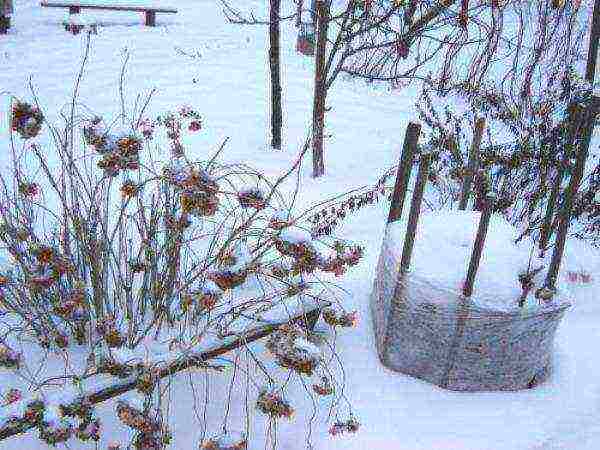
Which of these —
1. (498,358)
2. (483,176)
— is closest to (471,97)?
(483,176)

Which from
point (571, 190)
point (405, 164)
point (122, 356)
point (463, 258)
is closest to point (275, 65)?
point (405, 164)

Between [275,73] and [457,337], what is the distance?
116 inches

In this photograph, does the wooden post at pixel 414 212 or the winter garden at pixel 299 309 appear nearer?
the winter garden at pixel 299 309

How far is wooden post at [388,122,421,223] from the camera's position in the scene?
2254 millimetres

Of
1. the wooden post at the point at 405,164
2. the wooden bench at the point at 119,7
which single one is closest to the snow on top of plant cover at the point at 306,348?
the wooden post at the point at 405,164

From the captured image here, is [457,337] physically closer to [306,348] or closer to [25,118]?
[306,348]

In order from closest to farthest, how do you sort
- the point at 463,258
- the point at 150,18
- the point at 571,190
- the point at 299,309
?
the point at 571,190, the point at 463,258, the point at 299,309, the point at 150,18

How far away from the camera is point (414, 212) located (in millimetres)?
2113

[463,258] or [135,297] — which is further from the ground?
[463,258]

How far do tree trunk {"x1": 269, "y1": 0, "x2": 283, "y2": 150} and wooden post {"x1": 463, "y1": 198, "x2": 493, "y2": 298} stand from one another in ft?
9.54

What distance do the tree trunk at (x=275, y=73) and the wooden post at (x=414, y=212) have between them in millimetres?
2714

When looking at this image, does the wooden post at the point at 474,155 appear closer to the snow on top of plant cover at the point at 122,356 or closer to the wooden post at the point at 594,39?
the snow on top of plant cover at the point at 122,356

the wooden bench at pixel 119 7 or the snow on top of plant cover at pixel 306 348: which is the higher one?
the wooden bench at pixel 119 7

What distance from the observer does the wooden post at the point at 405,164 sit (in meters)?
2.25
